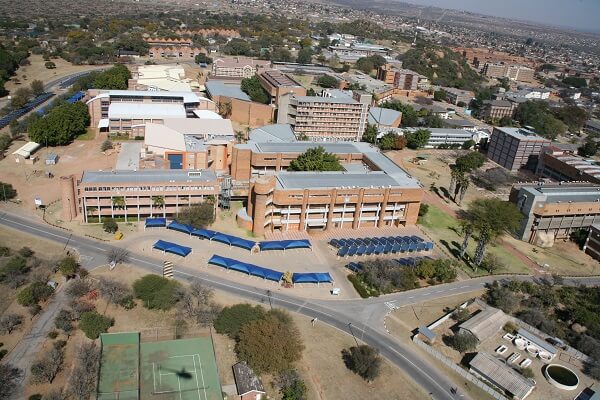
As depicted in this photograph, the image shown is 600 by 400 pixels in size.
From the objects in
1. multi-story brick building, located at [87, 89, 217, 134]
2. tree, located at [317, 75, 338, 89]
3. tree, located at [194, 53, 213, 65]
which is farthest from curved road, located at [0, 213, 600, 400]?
tree, located at [194, 53, 213, 65]

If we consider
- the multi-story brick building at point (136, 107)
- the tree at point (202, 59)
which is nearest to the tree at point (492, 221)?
the multi-story brick building at point (136, 107)

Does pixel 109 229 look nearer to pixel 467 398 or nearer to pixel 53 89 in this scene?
pixel 467 398

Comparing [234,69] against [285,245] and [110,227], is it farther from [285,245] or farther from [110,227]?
[285,245]

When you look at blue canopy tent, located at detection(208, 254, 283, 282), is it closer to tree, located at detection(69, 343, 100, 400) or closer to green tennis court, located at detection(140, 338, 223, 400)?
green tennis court, located at detection(140, 338, 223, 400)

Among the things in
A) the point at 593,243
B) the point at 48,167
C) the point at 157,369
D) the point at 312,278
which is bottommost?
the point at 48,167

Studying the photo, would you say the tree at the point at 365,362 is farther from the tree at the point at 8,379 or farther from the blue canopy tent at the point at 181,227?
the blue canopy tent at the point at 181,227

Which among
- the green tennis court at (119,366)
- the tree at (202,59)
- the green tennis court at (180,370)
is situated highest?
the tree at (202,59)

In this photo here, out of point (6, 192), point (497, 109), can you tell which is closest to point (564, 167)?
point (497, 109)
